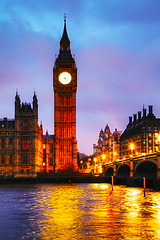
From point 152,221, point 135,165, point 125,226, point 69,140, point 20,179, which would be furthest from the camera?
point 69,140

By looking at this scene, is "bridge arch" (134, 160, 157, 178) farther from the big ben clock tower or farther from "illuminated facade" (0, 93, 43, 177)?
the big ben clock tower

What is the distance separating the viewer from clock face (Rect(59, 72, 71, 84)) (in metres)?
175

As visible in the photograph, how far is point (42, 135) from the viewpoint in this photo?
17262 cm

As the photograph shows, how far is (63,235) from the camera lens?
24375 millimetres

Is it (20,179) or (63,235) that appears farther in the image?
(20,179)

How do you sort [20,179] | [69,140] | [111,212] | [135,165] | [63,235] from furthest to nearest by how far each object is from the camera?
[69,140] → [20,179] → [135,165] → [111,212] → [63,235]

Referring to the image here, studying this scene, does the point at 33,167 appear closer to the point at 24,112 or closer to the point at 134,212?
the point at 24,112

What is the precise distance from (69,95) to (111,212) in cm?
13793

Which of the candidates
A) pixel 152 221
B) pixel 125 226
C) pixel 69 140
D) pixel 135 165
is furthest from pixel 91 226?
pixel 69 140

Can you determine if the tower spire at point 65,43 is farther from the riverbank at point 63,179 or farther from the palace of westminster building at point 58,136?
the riverbank at point 63,179

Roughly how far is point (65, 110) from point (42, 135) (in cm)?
1621

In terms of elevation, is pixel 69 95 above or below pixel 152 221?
above

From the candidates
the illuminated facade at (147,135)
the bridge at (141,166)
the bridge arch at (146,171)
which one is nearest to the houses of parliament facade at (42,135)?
the illuminated facade at (147,135)

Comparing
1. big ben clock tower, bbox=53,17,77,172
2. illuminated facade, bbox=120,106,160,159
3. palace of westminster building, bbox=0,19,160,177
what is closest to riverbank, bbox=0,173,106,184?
palace of westminster building, bbox=0,19,160,177
